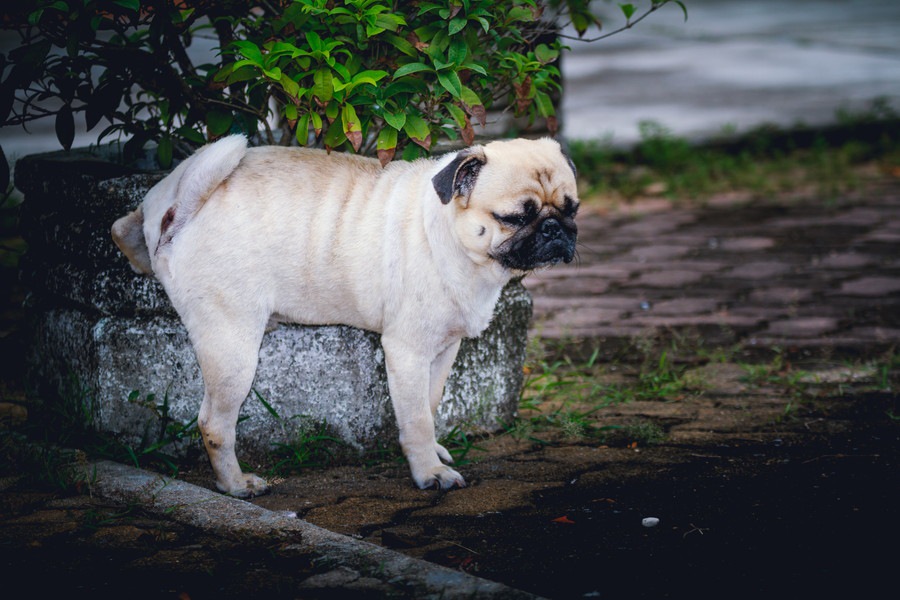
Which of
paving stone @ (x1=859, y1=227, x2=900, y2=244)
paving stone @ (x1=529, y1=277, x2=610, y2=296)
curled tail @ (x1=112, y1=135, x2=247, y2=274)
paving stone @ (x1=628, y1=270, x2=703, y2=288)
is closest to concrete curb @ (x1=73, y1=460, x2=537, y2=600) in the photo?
curled tail @ (x1=112, y1=135, x2=247, y2=274)

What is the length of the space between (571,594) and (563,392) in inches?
78.1

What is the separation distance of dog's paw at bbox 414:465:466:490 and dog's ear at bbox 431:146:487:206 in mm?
944

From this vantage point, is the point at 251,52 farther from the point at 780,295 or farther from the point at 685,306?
the point at 780,295

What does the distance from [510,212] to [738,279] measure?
125 inches

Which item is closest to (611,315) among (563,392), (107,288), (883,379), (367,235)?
(563,392)

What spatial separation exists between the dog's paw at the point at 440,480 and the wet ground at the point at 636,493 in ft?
0.13

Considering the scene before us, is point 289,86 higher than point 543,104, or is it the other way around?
point 289,86

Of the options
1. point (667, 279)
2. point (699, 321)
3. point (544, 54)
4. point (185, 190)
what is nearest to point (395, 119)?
point (185, 190)

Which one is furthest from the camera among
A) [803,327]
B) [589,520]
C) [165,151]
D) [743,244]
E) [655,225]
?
[655,225]

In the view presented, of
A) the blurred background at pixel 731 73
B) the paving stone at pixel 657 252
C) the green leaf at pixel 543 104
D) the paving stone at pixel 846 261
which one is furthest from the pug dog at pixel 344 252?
the blurred background at pixel 731 73

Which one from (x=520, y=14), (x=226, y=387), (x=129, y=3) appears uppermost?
(x=129, y=3)

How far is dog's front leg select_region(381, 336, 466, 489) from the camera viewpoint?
3607 mm

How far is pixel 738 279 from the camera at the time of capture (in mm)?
6301

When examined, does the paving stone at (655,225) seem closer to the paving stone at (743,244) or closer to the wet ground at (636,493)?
the paving stone at (743,244)
